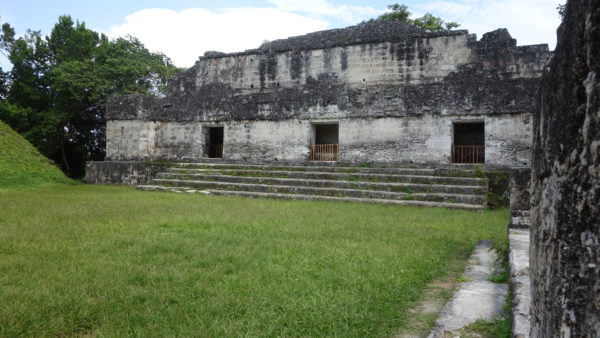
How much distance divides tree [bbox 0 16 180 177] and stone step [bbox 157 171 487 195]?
10.4 metres

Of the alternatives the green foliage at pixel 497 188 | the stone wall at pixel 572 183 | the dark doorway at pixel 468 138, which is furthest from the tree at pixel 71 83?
the stone wall at pixel 572 183

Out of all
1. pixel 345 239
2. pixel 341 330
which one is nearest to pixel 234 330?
pixel 341 330

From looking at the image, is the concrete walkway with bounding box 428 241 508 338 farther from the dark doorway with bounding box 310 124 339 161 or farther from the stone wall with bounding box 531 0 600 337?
the dark doorway with bounding box 310 124 339 161

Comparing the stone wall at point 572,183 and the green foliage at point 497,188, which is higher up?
the stone wall at point 572,183

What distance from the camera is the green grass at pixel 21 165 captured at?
12.4m

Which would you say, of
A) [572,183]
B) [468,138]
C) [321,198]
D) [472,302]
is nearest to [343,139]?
[321,198]

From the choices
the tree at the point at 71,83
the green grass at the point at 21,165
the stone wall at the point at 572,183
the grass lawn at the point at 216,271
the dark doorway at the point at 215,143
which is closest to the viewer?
the stone wall at the point at 572,183

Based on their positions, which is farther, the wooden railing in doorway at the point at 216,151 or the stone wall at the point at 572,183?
the wooden railing in doorway at the point at 216,151

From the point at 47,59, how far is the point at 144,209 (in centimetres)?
2054

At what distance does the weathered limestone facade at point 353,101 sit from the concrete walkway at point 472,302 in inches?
353

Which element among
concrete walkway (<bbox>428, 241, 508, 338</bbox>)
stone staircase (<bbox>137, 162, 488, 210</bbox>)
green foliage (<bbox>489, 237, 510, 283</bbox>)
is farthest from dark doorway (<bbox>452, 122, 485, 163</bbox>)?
concrete walkway (<bbox>428, 241, 508, 338</bbox>)

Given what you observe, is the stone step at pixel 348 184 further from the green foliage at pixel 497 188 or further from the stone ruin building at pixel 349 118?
the green foliage at pixel 497 188

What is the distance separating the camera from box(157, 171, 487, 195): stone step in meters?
9.98

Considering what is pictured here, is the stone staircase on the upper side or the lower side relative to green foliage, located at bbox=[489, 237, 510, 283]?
upper
